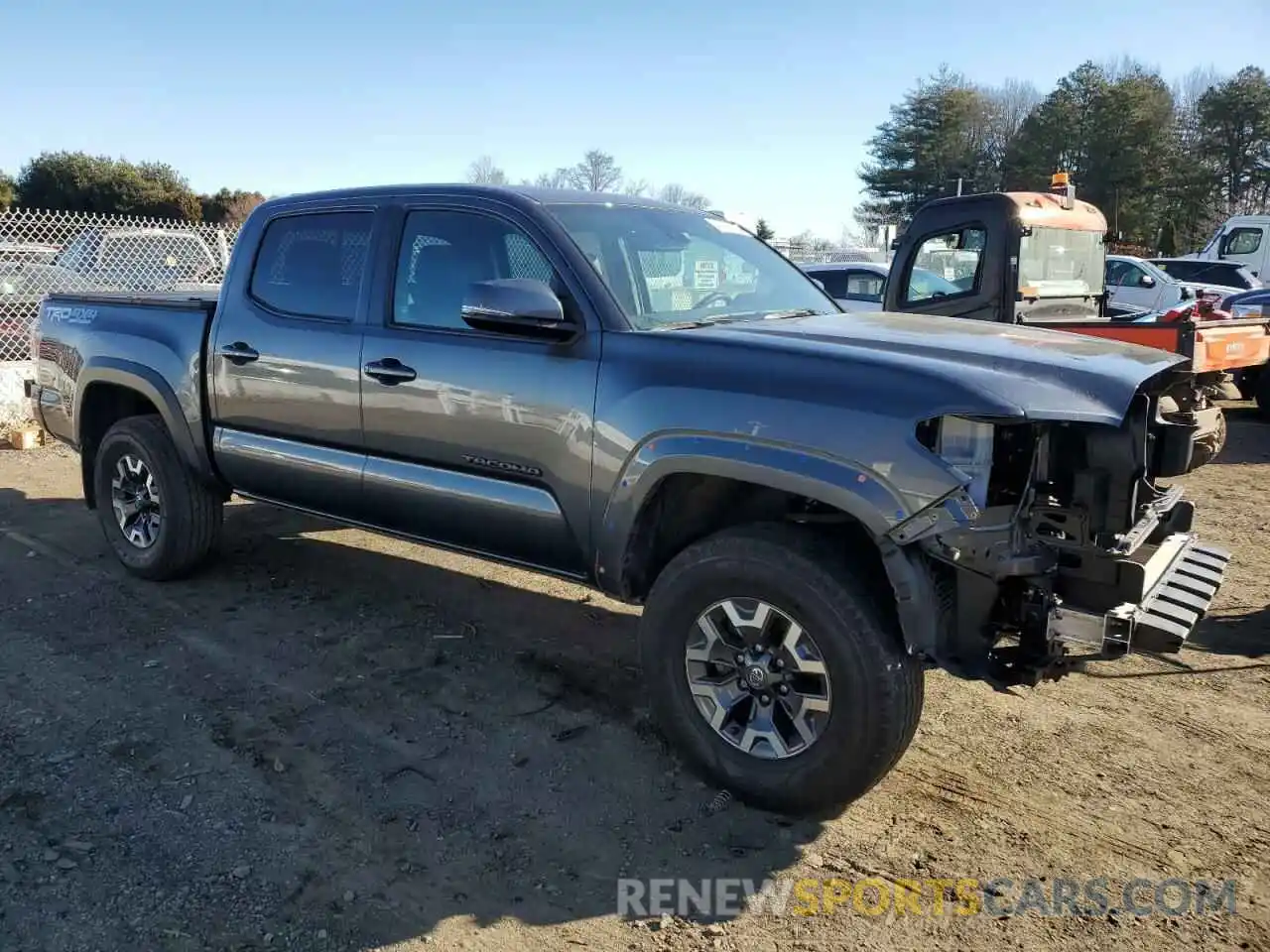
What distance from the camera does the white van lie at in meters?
19.5

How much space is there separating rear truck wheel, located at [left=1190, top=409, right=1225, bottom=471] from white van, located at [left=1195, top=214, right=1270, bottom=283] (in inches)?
713

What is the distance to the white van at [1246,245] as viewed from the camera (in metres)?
19.5

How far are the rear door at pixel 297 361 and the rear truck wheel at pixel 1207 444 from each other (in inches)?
127

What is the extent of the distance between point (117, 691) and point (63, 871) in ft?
4.25

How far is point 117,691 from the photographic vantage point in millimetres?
4109

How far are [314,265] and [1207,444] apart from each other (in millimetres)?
3788

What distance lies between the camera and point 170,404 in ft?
16.6

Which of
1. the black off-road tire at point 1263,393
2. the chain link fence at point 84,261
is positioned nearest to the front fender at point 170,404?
the chain link fence at point 84,261

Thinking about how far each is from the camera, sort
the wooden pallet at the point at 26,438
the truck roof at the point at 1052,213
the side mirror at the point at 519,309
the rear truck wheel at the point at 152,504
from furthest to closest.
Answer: the wooden pallet at the point at 26,438, the truck roof at the point at 1052,213, the rear truck wheel at the point at 152,504, the side mirror at the point at 519,309

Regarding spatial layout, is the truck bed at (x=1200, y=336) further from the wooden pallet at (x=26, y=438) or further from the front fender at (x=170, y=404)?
the wooden pallet at (x=26, y=438)

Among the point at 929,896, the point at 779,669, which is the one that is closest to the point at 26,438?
the point at 779,669

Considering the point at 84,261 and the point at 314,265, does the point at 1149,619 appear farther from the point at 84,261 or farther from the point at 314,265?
the point at 84,261

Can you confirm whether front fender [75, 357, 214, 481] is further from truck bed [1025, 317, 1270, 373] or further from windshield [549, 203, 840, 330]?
truck bed [1025, 317, 1270, 373]

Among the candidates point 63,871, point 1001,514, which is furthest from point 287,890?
point 1001,514
